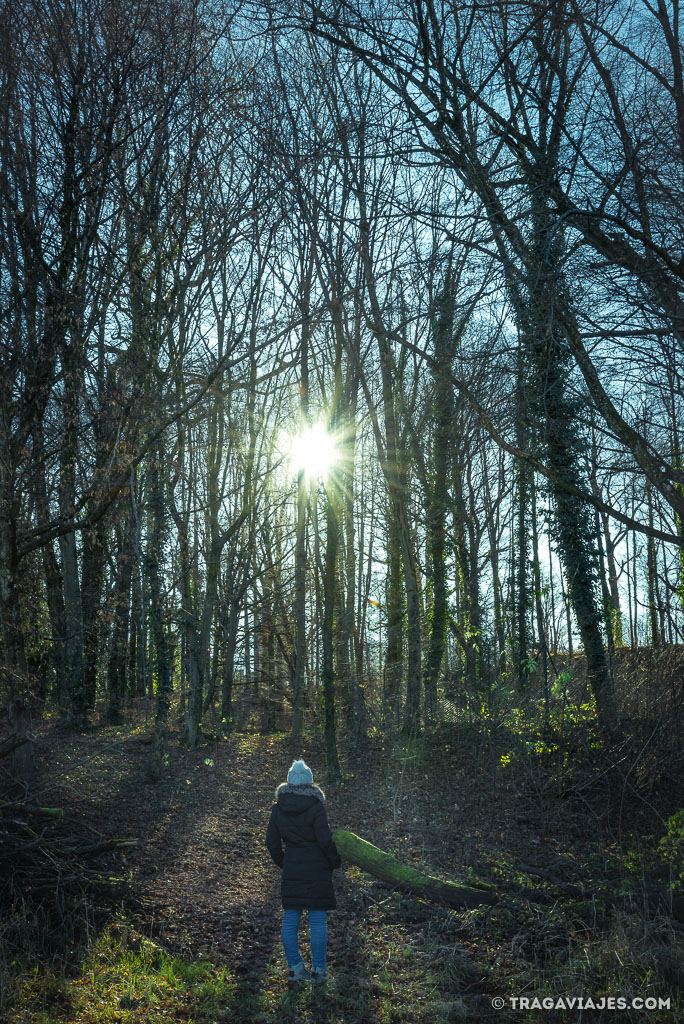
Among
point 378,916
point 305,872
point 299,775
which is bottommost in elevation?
point 378,916

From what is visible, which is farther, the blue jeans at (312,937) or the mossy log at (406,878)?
the mossy log at (406,878)

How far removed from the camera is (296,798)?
19.0 feet

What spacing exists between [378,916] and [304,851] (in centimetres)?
217

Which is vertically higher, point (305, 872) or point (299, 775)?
point (299, 775)

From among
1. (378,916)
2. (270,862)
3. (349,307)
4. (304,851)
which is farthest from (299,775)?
(349,307)

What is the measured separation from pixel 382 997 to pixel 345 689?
955 cm

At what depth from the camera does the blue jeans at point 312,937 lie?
5.69 meters

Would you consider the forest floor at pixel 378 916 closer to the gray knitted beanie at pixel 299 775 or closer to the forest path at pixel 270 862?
the forest path at pixel 270 862

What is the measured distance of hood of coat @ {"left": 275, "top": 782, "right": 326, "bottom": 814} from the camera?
578 centimetres

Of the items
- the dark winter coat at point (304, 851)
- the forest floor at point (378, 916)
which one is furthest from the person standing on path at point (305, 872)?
the forest floor at point (378, 916)

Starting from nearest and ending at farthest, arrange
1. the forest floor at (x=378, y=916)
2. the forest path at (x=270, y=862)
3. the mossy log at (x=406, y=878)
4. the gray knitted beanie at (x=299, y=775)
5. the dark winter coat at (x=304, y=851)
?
the forest floor at (x=378, y=916), the dark winter coat at (x=304, y=851), the forest path at (x=270, y=862), the gray knitted beanie at (x=299, y=775), the mossy log at (x=406, y=878)

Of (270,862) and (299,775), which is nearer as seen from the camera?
(299,775)

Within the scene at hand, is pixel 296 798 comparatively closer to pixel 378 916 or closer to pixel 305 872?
pixel 305 872

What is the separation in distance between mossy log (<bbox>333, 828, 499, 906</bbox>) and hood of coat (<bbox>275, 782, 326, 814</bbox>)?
101 inches
